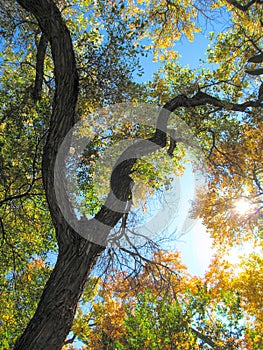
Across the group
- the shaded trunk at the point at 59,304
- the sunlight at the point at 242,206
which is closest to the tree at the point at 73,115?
the shaded trunk at the point at 59,304

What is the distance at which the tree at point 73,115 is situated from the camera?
4582mm

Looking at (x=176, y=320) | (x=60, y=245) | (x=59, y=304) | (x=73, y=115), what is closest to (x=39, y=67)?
(x=73, y=115)

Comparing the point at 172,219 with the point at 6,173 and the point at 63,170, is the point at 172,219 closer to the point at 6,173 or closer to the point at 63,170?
the point at 63,170

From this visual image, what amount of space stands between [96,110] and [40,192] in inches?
112

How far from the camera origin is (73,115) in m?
5.18

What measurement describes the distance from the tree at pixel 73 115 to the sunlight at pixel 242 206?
844 mm

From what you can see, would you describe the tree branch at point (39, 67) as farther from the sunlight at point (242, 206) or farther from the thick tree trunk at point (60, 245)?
the sunlight at point (242, 206)

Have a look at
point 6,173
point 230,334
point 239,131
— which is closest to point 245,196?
point 239,131

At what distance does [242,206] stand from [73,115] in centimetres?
1003

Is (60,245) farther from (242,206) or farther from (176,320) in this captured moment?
(242,206)

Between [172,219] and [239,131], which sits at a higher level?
[239,131]

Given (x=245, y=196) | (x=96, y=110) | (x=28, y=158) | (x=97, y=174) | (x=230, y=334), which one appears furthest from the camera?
(x=245, y=196)

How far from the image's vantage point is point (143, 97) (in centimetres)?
893

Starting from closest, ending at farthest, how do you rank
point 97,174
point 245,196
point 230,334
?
1. point 230,334
2. point 97,174
3. point 245,196
